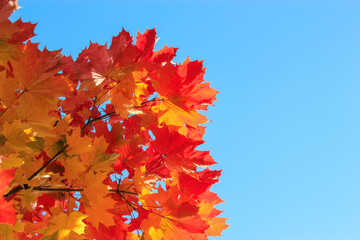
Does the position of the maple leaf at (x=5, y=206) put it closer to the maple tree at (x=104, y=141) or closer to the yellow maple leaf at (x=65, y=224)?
the maple tree at (x=104, y=141)

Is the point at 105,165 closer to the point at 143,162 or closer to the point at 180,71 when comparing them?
the point at 143,162

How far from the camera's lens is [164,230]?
1.17 m

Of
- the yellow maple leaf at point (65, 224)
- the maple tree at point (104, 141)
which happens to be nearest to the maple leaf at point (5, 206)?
the maple tree at point (104, 141)

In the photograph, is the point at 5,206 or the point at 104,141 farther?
the point at 104,141

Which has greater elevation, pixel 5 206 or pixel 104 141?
pixel 104 141

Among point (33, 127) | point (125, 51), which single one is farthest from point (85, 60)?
point (33, 127)

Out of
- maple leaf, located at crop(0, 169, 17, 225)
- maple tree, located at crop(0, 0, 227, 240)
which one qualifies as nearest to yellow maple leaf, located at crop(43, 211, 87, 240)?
maple tree, located at crop(0, 0, 227, 240)

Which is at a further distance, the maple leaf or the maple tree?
the maple tree

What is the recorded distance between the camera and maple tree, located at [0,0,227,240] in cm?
94

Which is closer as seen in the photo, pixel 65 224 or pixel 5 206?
pixel 5 206

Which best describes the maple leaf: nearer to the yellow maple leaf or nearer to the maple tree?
the maple tree

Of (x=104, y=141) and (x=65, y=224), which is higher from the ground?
(x=104, y=141)

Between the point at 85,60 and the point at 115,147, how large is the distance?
33 cm

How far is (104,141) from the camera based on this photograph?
1.00 metres
